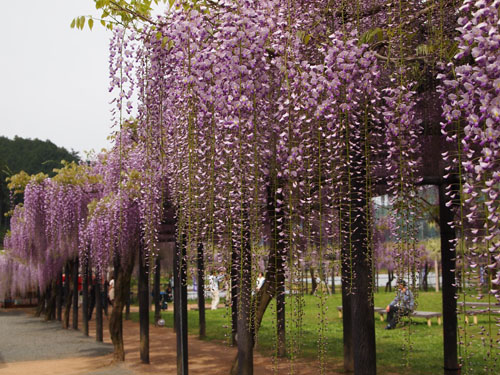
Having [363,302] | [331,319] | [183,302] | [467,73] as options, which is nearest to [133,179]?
[183,302]

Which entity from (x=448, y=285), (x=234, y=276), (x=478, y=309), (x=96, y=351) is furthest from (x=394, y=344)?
(x=478, y=309)

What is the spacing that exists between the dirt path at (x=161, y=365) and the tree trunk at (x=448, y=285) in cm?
233

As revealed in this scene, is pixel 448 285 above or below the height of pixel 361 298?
below

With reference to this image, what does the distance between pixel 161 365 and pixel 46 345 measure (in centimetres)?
500

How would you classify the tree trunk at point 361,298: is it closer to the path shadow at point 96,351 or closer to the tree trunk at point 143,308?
the tree trunk at point 143,308

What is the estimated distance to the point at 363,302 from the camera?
466 centimetres

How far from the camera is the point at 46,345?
1377 centimetres

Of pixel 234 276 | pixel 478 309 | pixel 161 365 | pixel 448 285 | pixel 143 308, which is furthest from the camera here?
pixel 143 308

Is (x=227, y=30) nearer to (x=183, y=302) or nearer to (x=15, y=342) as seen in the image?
(x=183, y=302)

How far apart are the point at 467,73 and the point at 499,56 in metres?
0.18

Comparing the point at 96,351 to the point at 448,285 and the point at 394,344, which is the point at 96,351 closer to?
the point at 394,344

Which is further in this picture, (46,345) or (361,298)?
(46,345)

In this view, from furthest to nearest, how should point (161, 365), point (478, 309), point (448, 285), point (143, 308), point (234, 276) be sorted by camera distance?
point (143, 308) → point (161, 365) → point (448, 285) → point (234, 276) → point (478, 309)

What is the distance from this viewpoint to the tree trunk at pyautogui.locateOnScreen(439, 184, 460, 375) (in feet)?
21.6
